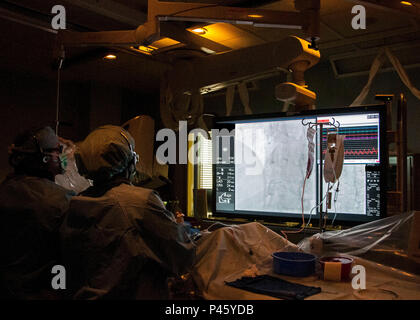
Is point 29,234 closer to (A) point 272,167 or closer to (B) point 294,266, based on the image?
(B) point 294,266

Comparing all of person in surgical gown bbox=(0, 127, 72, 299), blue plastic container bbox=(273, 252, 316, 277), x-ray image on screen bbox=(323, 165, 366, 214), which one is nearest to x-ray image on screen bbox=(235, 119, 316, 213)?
x-ray image on screen bbox=(323, 165, 366, 214)

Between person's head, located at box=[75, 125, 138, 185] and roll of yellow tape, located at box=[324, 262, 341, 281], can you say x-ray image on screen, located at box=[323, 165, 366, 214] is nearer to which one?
roll of yellow tape, located at box=[324, 262, 341, 281]

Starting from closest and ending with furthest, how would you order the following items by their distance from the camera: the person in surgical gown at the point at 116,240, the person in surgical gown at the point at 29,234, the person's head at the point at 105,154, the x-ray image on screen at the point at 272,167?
the person in surgical gown at the point at 116,240, the person's head at the point at 105,154, the person in surgical gown at the point at 29,234, the x-ray image on screen at the point at 272,167

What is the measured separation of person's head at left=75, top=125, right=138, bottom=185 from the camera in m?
1.35

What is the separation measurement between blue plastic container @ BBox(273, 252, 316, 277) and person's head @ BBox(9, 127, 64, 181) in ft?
3.65

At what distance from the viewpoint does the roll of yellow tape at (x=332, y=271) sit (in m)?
1.36

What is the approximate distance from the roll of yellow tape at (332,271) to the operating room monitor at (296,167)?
0.36m

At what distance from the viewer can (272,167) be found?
196 centimetres

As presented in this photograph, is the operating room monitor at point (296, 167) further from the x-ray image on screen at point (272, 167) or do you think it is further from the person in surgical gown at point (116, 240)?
the person in surgical gown at point (116, 240)

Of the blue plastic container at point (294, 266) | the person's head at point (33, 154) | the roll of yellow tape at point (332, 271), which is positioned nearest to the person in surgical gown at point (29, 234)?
the person's head at point (33, 154)

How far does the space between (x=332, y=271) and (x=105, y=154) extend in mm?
953
